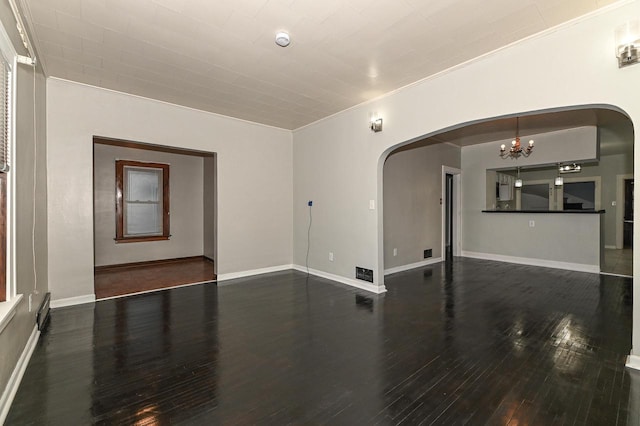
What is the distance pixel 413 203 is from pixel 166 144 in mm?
4585

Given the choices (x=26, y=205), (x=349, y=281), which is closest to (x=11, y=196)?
(x=26, y=205)

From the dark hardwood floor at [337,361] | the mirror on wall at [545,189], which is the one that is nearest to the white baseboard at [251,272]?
the dark hardwood floor at [337,361]

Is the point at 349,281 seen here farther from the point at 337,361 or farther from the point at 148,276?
the point at 148,276

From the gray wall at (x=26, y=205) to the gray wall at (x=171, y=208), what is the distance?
110 inches

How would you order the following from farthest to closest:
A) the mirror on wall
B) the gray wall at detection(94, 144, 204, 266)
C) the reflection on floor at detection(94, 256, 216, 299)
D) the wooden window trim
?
the mirror on wall, the wooden window trim, the gray wall at detection(94, 144, 204, 266), the reflection on floor at detection(94, 256, 216, 299)

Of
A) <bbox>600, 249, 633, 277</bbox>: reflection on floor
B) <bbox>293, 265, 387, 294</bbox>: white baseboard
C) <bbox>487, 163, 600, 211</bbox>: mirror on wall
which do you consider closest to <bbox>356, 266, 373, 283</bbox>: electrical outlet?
<bbox>293, 265, 387, 294</bbox>: white baseboard

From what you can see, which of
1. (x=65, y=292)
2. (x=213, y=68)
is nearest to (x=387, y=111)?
(x=213, y=68)

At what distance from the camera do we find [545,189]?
955cm

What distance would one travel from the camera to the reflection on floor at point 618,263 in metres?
5.41

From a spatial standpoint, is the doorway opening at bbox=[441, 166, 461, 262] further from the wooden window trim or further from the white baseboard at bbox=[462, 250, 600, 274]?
the wooden window trim

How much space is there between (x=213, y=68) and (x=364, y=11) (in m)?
1.82

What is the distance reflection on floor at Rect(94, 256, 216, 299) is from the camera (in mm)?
4625

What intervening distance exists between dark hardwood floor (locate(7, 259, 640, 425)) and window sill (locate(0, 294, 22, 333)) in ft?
1.80

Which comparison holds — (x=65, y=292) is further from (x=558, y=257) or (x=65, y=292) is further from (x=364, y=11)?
(x=558, y=257)
